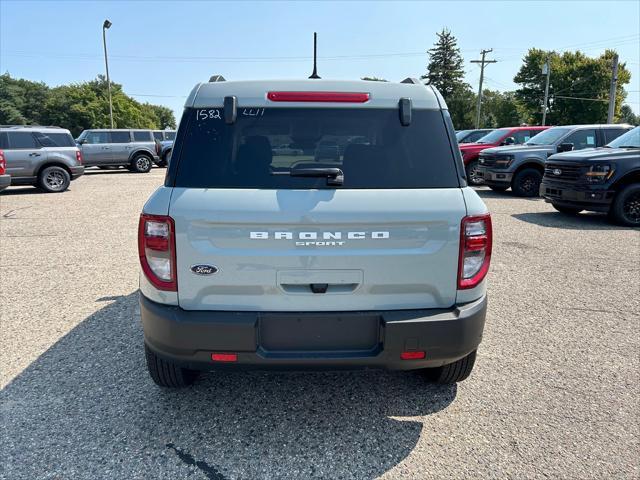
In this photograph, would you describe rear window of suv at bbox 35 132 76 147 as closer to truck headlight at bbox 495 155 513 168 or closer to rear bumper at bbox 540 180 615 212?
truck headlight at bbox 495 155 513 168

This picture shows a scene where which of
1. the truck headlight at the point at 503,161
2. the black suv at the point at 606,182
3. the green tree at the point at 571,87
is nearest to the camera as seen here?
the black suv at the point at 606,182

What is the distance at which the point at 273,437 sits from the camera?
2.68m

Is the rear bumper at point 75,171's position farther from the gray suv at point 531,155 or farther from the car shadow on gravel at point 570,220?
the car shadow on gravel at point 570,220

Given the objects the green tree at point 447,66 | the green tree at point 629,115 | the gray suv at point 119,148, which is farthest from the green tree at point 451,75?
the gray suv at point 119,148

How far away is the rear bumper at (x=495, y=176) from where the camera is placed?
12.8m

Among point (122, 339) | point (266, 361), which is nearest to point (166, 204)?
point (266, 361)

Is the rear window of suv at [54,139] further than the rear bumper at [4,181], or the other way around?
the rear window of suv at [54,139]

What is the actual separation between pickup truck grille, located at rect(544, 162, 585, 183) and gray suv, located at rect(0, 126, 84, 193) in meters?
13.0

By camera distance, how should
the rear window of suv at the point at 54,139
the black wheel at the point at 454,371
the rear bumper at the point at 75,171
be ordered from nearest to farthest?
the black wheel at the point at 454,371 < the rear window of suv at the point at 54,139 < the rear bumper at the point at 75,171

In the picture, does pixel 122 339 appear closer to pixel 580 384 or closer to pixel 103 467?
pixel 103 467

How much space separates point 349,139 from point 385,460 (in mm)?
1745

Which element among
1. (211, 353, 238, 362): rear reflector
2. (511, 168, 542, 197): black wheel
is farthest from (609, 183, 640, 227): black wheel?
(211, 353, 238, 362): rear reflector

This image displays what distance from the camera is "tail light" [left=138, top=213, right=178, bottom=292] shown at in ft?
7.75

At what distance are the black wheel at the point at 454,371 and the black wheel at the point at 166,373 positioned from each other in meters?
1.59
